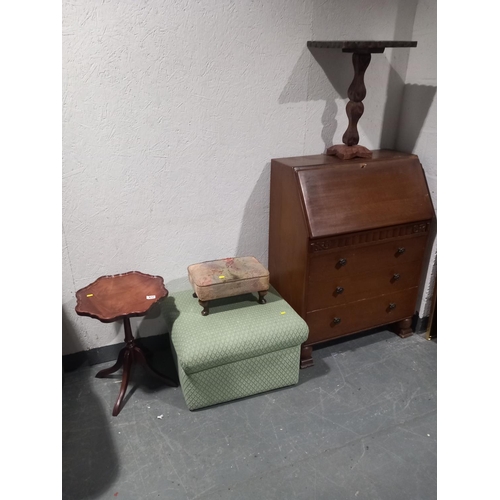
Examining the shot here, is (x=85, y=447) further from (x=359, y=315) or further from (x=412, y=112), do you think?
(x=412, y=112)

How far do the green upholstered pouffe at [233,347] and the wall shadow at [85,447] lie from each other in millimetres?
404

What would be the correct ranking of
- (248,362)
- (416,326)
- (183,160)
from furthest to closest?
(416,326), (183,160), (248,362)

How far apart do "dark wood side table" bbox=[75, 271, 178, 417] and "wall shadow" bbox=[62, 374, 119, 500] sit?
11 cm

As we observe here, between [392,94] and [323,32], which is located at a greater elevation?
[323,32]

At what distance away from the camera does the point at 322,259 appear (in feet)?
6.70

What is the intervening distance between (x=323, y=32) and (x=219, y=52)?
564mm

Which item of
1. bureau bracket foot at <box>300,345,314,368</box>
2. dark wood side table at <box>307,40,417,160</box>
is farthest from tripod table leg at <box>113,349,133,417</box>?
dark wood side table at <box>307,40,417,160</box>

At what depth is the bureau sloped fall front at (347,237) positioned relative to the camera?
199cm

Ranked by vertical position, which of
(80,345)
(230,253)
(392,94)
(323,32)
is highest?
(323,32)

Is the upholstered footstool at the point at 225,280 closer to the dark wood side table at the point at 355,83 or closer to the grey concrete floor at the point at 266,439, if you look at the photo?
the grey concrete floor at the point at 266,439

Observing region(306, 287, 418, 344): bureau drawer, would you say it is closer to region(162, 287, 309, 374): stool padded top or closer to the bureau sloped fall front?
the bureau sloped fall front

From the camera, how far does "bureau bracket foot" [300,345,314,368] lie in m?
2.23

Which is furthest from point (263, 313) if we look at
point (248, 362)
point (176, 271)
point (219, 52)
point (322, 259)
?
point (219, 52)

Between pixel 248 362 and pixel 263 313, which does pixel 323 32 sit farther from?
pixel 248 362
